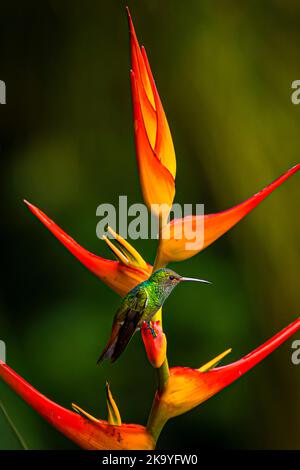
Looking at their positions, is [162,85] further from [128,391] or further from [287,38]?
[128,391]

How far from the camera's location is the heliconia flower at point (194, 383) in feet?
1.81

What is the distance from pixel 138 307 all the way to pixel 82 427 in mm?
116

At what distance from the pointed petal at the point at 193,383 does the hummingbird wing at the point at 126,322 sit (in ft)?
0.18

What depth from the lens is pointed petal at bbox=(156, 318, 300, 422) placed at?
55 cm

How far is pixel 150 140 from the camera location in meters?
0.55

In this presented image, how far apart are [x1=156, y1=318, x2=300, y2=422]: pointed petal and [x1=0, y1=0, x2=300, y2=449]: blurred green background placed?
460mm

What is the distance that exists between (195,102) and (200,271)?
0.27 meters
